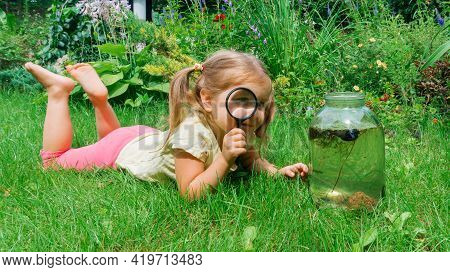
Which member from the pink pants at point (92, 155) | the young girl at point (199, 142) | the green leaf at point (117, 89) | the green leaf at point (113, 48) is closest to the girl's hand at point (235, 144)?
the young girl at point (199, 142)

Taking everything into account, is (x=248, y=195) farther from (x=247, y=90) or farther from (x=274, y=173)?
(x=247, y=90)

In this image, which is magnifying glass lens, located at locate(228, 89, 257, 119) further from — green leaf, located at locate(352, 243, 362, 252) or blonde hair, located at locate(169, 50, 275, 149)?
green leaf, located at locate(352, 243, 362, 252)

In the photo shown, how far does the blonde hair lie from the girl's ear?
0.02 m

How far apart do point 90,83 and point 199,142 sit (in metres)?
1.12

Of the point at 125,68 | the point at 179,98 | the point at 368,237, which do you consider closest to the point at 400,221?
the point at 368,237

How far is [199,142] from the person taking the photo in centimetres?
235

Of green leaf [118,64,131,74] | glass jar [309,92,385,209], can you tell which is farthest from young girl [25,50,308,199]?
green leaf [118,64,131,74]

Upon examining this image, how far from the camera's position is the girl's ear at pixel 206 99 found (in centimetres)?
246

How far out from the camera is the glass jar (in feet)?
7.06

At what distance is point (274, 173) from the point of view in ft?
8.18

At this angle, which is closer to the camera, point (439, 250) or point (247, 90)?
point (439, 250)

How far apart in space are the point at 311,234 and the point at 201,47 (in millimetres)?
3116

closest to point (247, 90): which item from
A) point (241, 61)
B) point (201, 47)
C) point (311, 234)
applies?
point (241, 61)
